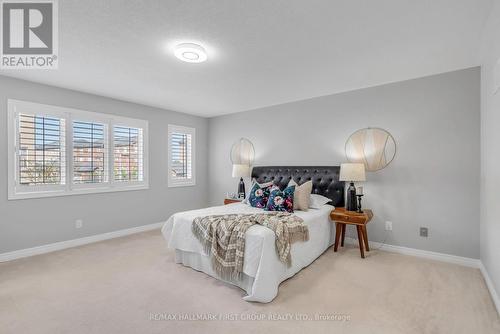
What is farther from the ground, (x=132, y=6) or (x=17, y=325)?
(x=132, y=6)

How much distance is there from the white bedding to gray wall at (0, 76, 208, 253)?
5.42ft

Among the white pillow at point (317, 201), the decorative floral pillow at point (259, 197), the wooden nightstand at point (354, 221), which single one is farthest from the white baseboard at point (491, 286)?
the decorative floral pillow at point (259, 197)

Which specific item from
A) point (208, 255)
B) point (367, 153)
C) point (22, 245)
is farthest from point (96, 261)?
point (367, 153)

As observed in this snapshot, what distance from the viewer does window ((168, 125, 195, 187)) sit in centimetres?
525

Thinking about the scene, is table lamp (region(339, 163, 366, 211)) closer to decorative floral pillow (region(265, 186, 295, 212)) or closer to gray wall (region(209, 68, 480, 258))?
gray wall (region(209, 68, 480, 258))

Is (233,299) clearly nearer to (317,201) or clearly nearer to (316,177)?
(317,201)

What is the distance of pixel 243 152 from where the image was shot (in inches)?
213

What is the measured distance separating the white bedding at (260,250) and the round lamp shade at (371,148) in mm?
907

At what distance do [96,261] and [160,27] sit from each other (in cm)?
296

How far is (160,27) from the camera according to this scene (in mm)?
2121

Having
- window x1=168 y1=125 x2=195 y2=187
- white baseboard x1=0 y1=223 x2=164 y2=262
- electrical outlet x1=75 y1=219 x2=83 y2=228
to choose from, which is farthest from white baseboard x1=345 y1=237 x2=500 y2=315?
electrical outlet x1=75 y1=219 x2=83 y2=228

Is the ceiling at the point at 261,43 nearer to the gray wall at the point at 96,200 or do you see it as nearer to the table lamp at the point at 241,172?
the gray wall at the point at 96,200

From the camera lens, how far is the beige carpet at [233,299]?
1918 mm

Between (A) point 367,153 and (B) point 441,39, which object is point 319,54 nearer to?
→ (B) point 441,39
